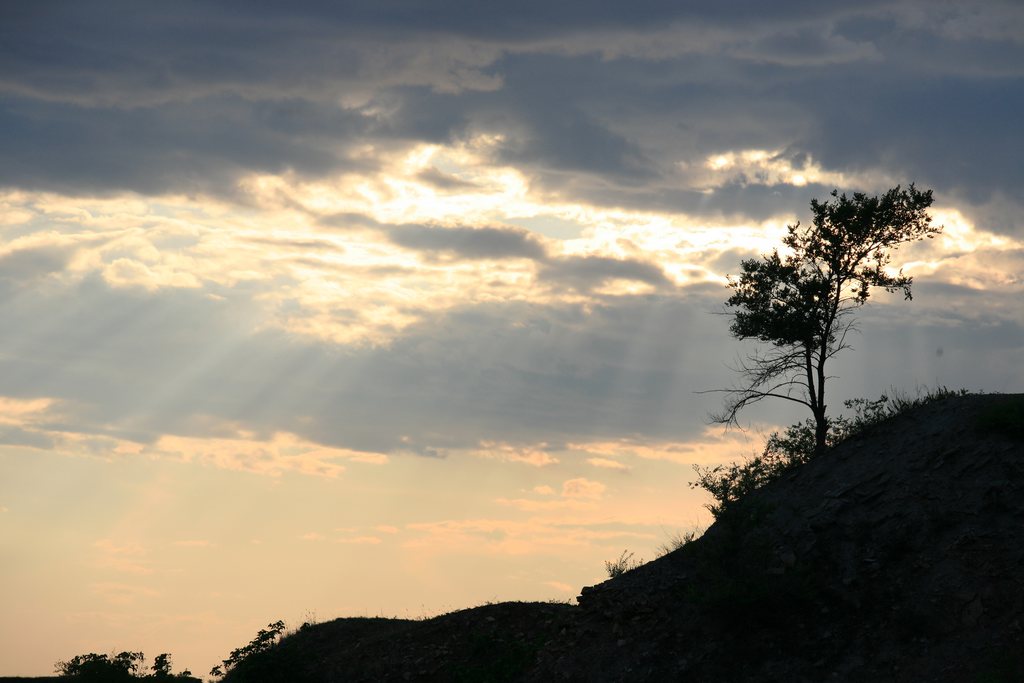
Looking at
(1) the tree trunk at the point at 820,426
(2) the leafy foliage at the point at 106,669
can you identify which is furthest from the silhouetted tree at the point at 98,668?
(1) the tree trunk at the point at 820,426

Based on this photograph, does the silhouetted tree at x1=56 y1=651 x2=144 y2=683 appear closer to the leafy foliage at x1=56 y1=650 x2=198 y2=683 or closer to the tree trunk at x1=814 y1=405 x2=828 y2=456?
the leafy foliage at x1=56 y1=650 x2=198 y2=683

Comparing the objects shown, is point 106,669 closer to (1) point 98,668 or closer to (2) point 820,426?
(1) point 98,668

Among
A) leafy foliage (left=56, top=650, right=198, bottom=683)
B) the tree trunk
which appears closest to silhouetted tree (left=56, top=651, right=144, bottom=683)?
leafy foliage (left=56, top=650, right=198, bottom=683)

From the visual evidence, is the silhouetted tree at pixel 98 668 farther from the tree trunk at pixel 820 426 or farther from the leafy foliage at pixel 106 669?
the tree trunk at pixel 820 426

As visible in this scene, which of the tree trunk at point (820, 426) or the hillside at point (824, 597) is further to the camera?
the tree trunk at point (820, 426)

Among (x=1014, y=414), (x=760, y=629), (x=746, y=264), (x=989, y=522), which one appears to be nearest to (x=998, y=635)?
(x=989, y=522)

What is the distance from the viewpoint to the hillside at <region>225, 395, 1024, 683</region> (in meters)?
24.9

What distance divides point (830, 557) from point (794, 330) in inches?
601

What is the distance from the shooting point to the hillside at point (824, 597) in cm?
2494

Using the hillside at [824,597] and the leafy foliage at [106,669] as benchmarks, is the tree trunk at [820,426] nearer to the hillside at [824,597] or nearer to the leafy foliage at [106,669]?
the hillside at [824,597]

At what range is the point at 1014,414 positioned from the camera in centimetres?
2948

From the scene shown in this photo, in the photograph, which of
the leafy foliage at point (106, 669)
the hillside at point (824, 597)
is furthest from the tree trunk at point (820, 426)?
the leafy foliage at point (106, 669)

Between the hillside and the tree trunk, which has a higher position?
the tree trunk

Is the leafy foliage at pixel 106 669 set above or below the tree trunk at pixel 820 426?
below
